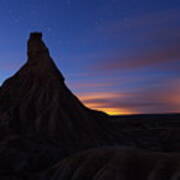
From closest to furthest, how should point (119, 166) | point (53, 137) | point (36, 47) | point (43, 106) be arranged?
point (119, 166)
point (53, 137)
point (43, 106)
point (36, 47)

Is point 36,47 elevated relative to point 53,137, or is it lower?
elevated

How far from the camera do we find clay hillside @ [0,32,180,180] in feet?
78.0

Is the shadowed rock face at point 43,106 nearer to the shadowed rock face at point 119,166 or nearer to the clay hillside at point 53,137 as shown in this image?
the clay hillside at point 53,137

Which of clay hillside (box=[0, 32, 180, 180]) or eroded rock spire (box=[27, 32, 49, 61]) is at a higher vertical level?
eroded rock spire (box=[27, 32, 49, 61])

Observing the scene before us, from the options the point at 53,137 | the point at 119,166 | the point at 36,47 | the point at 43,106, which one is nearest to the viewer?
the point at 119,166

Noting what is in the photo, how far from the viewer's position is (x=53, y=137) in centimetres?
4872

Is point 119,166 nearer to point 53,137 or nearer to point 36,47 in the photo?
point 53,137

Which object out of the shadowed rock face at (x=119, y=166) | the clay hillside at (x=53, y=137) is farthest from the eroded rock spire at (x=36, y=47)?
Answer: the shadowed rock face at (x=119, y=166)

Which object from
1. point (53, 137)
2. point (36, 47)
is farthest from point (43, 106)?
point (36, 47)

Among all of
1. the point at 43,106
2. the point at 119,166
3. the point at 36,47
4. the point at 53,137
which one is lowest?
the point at 53,137

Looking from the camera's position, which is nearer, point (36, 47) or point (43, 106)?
point (43, 106)


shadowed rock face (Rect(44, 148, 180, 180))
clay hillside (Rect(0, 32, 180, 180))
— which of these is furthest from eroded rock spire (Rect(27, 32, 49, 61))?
shadowed rock face (Rect(44, 148, 180, 180))

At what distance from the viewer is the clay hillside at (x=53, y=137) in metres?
23.8

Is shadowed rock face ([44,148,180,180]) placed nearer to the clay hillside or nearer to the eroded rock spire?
the clay hillside
